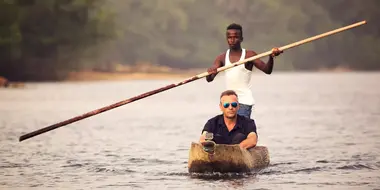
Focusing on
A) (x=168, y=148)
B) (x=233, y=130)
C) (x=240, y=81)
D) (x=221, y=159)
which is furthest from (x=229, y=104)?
(x=168, y=148)

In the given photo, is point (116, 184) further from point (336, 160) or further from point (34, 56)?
point (34, 56)

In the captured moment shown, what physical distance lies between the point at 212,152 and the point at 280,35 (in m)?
114

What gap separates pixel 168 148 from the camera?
845 inches

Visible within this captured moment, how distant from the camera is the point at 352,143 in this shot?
22.2 m

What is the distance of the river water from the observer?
613 inches

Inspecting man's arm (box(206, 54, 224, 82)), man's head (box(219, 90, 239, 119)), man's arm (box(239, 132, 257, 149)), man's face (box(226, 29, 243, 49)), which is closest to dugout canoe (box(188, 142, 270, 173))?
man's arm (box(239, 132, 257, 149))

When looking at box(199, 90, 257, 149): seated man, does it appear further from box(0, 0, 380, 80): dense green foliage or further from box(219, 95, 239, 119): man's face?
box(0, 0, 380, 80): dense green foliage

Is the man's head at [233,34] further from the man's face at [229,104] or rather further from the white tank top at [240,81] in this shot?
the man's face at [229,104]

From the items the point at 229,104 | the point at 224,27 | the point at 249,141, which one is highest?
the point at 224,27

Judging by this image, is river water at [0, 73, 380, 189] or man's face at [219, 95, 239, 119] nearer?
man's face at [219, 95, 239, 119]

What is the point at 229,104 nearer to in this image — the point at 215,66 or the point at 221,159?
the point at 215,66

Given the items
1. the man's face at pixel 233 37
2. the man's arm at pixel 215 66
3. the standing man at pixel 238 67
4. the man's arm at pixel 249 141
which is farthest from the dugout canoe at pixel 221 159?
the man's face at pixel 233 37

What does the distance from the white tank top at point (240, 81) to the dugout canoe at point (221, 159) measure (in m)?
0.68

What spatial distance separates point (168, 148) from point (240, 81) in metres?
5.75
